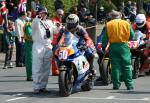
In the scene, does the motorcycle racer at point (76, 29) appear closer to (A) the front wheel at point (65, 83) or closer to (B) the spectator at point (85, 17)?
(A) the front wheel at point (65, 83)

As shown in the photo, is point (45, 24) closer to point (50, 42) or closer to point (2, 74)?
point (50, 42)

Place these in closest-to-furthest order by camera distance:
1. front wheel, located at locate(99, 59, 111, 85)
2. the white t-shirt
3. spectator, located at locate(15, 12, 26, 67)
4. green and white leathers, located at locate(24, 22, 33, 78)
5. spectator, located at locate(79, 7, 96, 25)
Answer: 1. the white t-shirt
2. front wheel, located at locate(99, 59, 111, 85)
3. green and white leathers, located at locate(24, 22, 33, 78)
4. spectator, located at locate(15, 12, 26, 67)
5. spectator, located at locate(79, 7, 96, 25)

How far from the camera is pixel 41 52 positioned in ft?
46.4

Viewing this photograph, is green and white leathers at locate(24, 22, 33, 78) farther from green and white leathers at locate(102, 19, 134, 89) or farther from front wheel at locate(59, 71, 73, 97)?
front wheel at locate(59, 71, 73, 97)

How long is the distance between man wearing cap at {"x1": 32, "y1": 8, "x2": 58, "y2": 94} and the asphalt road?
0.31 meters

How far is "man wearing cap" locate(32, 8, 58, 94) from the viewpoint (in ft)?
46.3

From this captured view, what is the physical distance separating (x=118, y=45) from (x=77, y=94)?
64.2 inches

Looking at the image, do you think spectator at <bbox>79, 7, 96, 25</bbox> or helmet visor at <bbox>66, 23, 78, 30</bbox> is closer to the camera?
helmet visor at <bbox>66, 23, 78, 30</bbox>

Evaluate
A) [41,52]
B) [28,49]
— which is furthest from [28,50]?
[41,52]

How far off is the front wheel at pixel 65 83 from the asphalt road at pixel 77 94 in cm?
13

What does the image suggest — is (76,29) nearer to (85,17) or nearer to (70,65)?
(70,65)

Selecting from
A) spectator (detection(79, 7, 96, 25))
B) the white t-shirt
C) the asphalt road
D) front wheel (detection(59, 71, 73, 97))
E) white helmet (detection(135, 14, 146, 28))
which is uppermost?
spectator (detection(79, 7, 96, 25))

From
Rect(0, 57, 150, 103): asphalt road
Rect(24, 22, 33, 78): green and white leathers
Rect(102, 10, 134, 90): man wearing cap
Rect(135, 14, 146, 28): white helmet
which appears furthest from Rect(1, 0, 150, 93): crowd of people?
Rect(135, 14, 146, 28): white helmet

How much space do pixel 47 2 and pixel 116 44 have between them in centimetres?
1819
